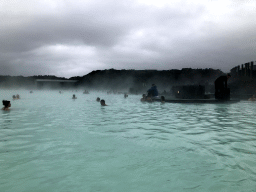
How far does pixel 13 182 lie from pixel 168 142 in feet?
13.3

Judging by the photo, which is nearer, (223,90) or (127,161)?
(127,161)

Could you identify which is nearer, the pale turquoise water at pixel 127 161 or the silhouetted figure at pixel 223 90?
the pale turquoise water at pixel 127 161

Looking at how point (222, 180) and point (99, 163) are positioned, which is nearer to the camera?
point (222, 180)

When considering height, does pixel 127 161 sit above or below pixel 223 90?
below

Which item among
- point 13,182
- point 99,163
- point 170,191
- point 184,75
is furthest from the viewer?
point 184,75

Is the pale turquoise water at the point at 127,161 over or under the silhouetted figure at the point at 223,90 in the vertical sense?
under

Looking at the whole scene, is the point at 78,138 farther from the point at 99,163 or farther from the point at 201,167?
the point at 201,167

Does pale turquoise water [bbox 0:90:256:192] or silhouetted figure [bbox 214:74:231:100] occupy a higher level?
silhouetted figure [bbox 214:74:231:100]

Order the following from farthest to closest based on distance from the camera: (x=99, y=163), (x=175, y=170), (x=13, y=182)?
1. (x=99, y=163)
2. (x=175, y=170)
3. (x=13, y=182)

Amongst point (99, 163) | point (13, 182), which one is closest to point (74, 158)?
point (99, 163)

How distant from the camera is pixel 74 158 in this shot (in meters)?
4.65

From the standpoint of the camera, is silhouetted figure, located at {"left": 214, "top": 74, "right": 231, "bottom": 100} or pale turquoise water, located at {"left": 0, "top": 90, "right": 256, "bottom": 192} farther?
silhouetted figure, located at {"left": 214, "top": 74, "right": 231, "bottom": 100}

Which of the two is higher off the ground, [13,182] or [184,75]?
[184,75]

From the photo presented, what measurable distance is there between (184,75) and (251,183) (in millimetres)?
139815
